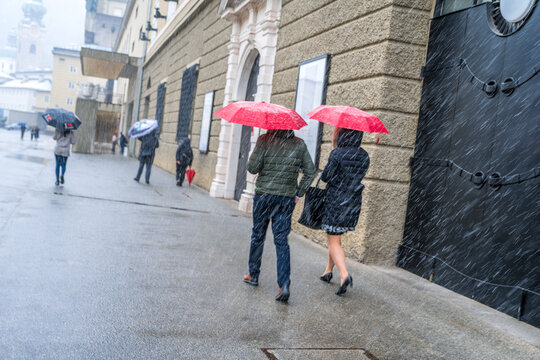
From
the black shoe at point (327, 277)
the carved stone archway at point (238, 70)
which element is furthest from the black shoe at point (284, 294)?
the carved stone archway at point (238, 70)

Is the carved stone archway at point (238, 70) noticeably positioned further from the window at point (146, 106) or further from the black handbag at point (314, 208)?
the window at point (146, 106)

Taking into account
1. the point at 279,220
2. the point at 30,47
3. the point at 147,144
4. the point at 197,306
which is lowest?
the point at 197,306

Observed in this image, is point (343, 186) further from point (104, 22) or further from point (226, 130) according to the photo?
point (104, 22)

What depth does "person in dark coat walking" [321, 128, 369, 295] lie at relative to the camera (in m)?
5.35

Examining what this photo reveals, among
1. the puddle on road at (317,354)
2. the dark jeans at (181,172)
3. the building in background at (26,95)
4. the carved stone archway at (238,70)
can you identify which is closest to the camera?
the puddle on road at (317,354)

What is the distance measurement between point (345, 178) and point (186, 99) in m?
13.5

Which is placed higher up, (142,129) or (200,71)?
(200,71)

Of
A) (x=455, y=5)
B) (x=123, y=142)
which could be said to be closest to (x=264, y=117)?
(x=455, y=5)

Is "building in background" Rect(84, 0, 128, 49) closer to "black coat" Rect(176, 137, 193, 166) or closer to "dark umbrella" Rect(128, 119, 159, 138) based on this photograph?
"black coat" Rect(176, 137, 193, 166)

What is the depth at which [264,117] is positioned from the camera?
487 centimetres

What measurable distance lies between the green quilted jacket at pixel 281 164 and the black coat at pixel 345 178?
0.40 meters

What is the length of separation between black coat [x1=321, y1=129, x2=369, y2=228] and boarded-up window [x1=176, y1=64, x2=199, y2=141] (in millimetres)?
12376

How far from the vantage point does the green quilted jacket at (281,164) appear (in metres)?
5.02

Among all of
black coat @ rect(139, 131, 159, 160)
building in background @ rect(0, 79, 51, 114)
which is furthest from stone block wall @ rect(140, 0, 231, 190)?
building in background @ rect(0, 79, 51, 114)
